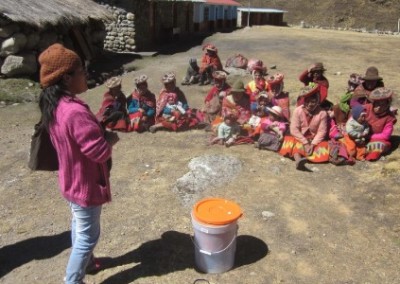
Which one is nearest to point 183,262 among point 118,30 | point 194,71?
point 194,71

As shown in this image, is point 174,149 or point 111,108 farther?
point 111,108

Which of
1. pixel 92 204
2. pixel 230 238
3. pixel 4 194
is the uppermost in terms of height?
pixel 92 204

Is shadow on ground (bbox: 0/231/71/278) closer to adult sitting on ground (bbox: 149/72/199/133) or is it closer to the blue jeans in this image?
the blue jeans

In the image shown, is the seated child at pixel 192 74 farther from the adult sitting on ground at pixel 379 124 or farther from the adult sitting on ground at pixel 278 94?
the adult sitting on ground at pixel 379 124

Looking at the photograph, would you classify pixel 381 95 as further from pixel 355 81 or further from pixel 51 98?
pixel 51 98

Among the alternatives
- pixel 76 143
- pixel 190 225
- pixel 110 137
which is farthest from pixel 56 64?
pixel 190 225

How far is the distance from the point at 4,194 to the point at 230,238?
10.1 feet

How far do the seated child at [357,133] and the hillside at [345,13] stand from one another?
3312 centimetres

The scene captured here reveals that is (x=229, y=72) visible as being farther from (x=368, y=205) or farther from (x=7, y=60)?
(x=368, y=205)

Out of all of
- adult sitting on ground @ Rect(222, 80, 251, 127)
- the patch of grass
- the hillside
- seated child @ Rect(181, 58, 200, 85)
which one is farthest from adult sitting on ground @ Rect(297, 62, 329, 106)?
the hillside

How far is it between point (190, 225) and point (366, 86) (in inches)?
149

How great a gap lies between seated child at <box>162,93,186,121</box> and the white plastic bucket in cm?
382

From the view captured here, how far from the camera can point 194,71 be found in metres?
10.5

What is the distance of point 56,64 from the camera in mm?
2520
